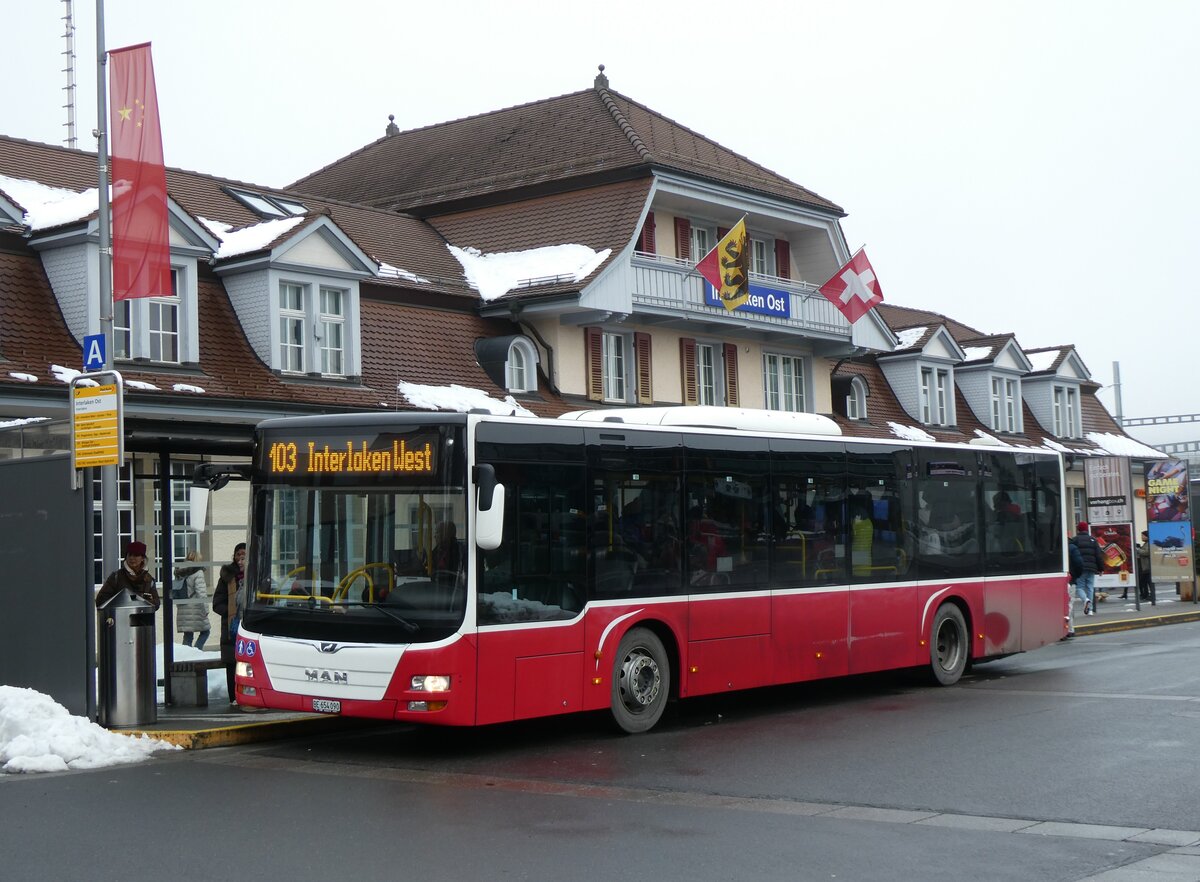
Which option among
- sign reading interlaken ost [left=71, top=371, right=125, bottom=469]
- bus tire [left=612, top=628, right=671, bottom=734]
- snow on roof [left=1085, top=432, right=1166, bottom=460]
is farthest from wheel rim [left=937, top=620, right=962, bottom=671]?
snow on roof [left=1085, top=432, right=1166, bottom=460]

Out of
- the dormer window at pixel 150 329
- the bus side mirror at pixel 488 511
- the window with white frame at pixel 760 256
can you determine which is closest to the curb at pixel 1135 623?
the window with white frame at pixel 760 256

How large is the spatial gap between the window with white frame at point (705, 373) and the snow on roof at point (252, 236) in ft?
37.3

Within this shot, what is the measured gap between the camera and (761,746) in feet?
43.6

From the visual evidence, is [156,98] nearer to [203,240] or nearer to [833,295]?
[203,240]

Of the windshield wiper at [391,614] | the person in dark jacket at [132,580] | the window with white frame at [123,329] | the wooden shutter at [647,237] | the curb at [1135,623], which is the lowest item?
the curb at [1135,623]

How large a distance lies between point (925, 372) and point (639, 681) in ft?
106

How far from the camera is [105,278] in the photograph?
15.3 metres

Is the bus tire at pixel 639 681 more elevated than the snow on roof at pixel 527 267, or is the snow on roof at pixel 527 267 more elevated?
the snow on roof at pixel 527 267

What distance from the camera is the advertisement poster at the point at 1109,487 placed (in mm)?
33469

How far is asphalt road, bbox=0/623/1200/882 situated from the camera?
8328 mm

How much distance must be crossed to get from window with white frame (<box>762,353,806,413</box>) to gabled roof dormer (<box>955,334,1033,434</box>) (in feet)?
35.6

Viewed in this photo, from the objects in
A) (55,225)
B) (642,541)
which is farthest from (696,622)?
(55,225)

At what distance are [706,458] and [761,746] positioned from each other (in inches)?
126

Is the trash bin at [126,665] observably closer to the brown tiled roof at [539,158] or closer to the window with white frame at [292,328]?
the window with white frame at [292,328]
